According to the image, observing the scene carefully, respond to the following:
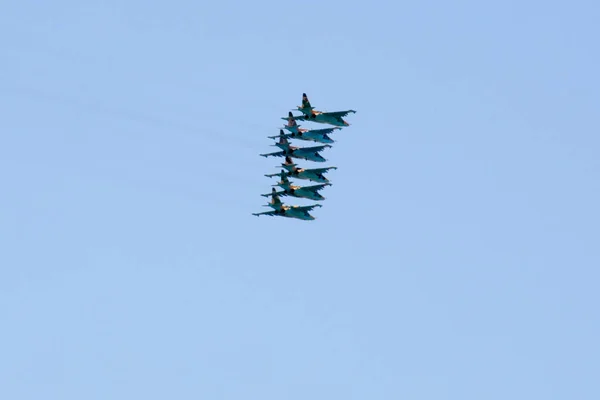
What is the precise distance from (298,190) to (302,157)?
12.4ft

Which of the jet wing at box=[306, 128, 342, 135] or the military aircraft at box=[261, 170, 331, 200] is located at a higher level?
the jet wing at box=[306, 128, 342, 135]

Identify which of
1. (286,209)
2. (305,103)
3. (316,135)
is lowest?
(286,209)

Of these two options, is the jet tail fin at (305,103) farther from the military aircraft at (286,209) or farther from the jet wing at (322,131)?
the military aircraft at (286,209)

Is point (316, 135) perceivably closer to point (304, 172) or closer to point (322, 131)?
point (322, 131)

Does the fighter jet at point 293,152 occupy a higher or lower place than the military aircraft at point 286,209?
higher

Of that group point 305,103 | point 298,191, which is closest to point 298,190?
point 298,191

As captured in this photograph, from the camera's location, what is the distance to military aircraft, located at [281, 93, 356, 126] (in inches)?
7515

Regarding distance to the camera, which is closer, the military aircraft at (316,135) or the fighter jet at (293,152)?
the military aircraft at (316,135)

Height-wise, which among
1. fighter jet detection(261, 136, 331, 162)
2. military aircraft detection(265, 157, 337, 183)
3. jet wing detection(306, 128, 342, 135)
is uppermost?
jet wing detection(306, 128, 342, 135)

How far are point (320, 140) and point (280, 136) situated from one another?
16.7 feet

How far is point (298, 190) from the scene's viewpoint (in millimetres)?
193625

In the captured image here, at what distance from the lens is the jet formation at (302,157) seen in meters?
192

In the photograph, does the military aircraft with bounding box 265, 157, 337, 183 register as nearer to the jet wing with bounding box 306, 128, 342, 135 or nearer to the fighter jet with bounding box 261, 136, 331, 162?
the fighter jet with bounding box 261, 136, 331, 162

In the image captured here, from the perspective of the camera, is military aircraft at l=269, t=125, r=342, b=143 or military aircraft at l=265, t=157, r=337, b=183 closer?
military aircraft at l=269, t=125, r=342, b=143
